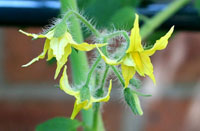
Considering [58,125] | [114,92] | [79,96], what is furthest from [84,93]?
[114,92]

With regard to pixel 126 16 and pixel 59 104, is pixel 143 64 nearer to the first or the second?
pixel 126 16

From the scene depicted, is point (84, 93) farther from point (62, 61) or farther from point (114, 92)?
point (114, 92)

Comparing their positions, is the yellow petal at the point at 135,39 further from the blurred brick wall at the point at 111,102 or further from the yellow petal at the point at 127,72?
the blurred brick wall at the point at 111,102

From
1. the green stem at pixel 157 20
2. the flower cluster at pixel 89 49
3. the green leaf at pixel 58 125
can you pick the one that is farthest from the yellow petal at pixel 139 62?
the green stem at pixel 157 20

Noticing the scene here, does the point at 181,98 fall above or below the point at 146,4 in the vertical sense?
below

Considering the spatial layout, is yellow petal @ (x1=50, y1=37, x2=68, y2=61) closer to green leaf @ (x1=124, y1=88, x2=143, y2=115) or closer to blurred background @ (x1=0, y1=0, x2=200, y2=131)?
green leaf @ (x1=124, y1=88, x2=143, y2=115)

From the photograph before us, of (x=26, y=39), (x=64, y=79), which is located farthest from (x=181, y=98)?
(x=64, y=79)

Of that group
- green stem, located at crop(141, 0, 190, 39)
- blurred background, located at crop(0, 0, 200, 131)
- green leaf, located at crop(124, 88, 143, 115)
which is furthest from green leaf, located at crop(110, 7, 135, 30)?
blurred background, located at crop(0, 0, 200, 131)

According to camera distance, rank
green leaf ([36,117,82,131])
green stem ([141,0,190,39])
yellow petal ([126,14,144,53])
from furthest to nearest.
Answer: green stem ([141,0,190,39]) < green leaf ([36,117,82,131]) < yellow petal ([126,14,144,53])
